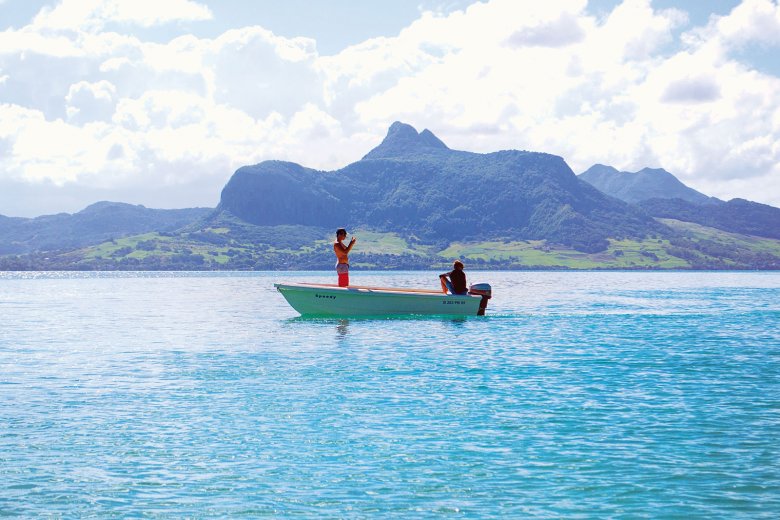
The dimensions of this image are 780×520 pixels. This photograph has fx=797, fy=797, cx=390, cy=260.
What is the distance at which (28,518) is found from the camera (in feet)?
41.2

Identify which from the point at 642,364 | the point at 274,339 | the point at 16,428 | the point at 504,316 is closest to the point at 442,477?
the point at 16,428

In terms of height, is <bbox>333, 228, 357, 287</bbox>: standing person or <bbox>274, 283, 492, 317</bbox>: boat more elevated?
<bbox>333, 228, 357, 287</bbox>: standing person

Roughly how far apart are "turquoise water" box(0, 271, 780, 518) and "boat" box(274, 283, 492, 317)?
42.1 ft

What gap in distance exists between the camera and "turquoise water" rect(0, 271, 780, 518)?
13586 mm

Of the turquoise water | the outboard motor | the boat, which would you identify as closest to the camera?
the turquoise water

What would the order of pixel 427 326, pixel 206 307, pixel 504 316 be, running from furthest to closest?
pixel 206 307, pixel 504 316, pixel 427 326

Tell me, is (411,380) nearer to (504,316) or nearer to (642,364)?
(642,364)

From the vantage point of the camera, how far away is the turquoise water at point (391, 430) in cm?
1359

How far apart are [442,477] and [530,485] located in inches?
64.2

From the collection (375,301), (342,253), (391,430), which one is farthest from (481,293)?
(391,430)

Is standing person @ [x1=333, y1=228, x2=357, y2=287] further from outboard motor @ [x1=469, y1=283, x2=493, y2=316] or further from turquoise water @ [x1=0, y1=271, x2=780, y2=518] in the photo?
turquoise water @ [x1=0, y1=271, x2=780, y2=518]

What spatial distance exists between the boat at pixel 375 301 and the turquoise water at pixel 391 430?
12.8 meters

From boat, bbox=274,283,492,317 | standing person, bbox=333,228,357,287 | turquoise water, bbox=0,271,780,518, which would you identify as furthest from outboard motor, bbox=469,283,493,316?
turquoise water, bbox=0,271,780,518

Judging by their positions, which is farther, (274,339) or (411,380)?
(274,339)
